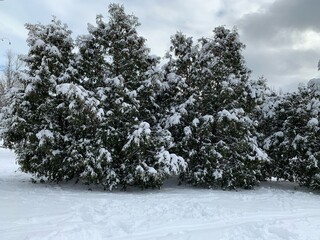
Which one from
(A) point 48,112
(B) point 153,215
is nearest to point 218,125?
(B) point 153,215

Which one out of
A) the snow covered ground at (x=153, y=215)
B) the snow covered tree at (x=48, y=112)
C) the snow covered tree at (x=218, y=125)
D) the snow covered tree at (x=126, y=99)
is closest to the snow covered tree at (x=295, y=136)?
the snow covered tree at (x=218, y=125)

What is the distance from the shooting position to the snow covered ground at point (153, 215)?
17.9 ft

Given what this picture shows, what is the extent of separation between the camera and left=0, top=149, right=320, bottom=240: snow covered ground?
5.45 m

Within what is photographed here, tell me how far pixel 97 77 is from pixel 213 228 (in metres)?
6.40

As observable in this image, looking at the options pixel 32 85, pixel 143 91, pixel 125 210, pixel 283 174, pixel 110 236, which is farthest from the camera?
pixel 283 174

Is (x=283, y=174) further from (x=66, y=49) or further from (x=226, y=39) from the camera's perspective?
(x=66, y=49)

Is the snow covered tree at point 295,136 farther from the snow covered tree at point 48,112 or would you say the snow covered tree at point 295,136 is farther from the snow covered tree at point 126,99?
the snow covered tree at point 48,112

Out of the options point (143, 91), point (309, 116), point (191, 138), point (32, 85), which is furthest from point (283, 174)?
point (32, 85)

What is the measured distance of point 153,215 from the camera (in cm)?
657

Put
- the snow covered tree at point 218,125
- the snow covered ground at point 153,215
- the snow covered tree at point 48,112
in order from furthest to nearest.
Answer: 1. the snow covered tree at point 218,125
2. the snow covered tree at point 48,112
3. the snow covered ground at point 153,215

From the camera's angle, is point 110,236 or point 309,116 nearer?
point 110,236

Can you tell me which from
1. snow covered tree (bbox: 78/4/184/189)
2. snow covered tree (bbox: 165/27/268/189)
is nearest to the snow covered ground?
snow covered tree (bbox: 78/4/184/189)

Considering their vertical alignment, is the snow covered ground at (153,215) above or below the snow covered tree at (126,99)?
below

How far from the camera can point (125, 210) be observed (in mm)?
6918
